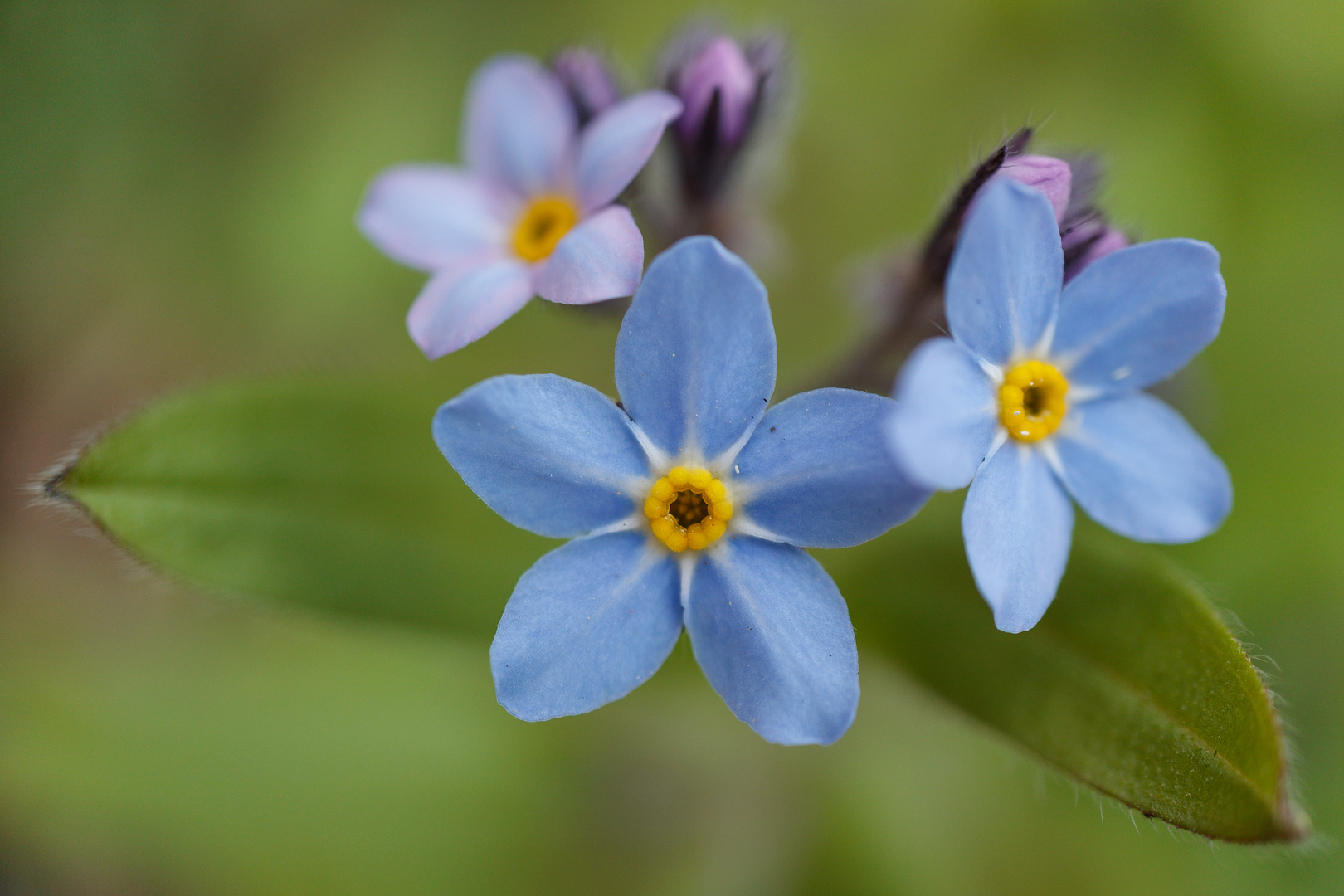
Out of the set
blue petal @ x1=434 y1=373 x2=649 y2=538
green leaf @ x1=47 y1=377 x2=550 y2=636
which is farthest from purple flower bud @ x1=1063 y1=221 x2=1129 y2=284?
green leaf @ x1=47 y1=377 x2=550 y2=636

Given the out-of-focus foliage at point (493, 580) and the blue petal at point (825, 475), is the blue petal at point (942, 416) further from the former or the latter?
the out-of-focus foliage at point (493, 580)

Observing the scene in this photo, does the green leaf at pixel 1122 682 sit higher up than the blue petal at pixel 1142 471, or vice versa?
the blue petal at pixel 1142 471

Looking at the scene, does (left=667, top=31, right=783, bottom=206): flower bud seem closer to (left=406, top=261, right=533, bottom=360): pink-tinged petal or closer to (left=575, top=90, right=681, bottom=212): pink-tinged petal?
(left=575, top=90, right=681, bottom=212): pink-tinged petal

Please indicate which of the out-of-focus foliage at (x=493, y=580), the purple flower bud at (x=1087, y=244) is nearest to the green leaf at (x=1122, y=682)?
the out-of-focus foliage at (x=493, y=580)

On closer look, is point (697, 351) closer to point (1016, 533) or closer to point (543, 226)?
point (1016, 533)

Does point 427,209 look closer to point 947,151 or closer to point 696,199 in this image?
point 696,199

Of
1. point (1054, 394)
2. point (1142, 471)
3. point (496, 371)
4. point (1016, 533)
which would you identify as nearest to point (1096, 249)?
point (1054, 394)

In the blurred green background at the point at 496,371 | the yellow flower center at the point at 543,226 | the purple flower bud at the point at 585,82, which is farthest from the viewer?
the blurred green background at the point at 496,371

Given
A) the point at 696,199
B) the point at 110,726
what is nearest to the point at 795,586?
the point at 696,199
